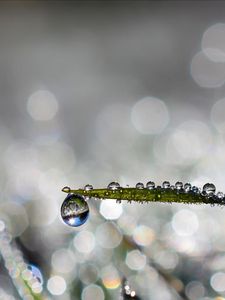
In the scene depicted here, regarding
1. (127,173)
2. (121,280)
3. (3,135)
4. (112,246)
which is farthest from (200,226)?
(3,135)

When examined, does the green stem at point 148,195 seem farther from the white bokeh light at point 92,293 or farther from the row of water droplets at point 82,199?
the white bokeh light at point 92,293

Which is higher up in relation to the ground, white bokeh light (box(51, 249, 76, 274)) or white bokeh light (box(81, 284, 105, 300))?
white bokeh light (box(51, 249, 76, 274))

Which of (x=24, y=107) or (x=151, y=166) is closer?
(x=151, y=166)

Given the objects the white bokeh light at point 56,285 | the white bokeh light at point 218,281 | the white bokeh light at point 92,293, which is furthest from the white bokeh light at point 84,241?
the white bokeh light at point 218,281

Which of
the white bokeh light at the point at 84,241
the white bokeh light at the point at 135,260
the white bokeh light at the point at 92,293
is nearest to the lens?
the white bokeh light at the point at 92,293

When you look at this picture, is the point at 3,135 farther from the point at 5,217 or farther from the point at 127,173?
the point at 5,217

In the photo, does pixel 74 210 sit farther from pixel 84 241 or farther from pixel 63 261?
pixel 84 241

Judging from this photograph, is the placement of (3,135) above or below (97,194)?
above

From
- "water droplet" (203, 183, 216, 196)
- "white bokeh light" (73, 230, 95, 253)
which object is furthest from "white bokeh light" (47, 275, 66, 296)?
"water droplet" (203, 183, 216, 196)

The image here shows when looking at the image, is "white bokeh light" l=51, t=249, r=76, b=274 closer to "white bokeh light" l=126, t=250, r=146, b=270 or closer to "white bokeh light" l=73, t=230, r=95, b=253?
"white bokeh light" l=73, t=230, r=95, b=253
